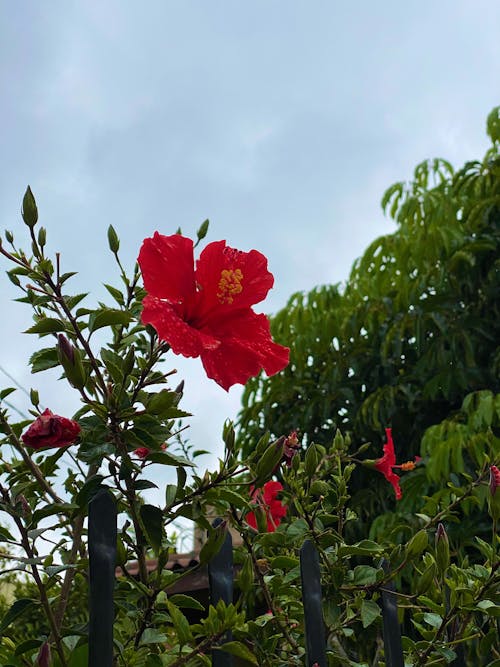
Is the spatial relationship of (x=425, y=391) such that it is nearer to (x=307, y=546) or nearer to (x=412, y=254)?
(x=412, y=254)

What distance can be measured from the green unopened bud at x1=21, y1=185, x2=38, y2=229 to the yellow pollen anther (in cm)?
27

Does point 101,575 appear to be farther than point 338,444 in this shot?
No

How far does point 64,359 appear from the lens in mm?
942

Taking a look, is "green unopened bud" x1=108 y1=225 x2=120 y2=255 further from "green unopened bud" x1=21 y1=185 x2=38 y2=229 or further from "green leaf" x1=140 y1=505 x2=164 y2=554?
"green leaf" x1=140 y1=505 x2=164 y2=554

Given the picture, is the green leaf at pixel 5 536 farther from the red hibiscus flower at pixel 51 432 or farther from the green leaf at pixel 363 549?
the green leaf at pixel 363 549

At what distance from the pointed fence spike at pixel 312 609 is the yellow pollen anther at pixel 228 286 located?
39cm

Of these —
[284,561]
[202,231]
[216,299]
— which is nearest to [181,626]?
[284,561]

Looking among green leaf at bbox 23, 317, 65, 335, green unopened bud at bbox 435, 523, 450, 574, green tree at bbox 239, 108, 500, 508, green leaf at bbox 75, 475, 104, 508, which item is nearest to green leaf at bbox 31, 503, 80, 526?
green leaf at bbox 75, 475, 104, 508

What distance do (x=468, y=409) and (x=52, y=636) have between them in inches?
116

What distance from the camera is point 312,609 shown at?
1176mm

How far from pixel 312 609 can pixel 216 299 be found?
0.47 metres

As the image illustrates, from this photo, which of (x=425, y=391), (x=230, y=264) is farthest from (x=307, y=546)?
(x=425, y=391)

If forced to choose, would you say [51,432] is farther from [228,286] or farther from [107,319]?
[228,286]

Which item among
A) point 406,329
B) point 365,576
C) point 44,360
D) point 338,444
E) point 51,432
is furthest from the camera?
point 406,329
